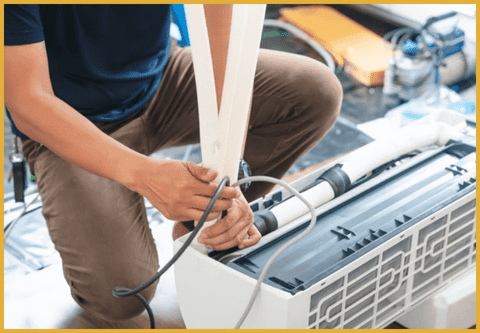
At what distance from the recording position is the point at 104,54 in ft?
4.56

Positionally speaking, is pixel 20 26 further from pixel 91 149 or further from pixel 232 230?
pixel 232 230

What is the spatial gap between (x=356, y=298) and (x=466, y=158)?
0.40 metres

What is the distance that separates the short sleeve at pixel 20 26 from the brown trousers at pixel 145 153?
29 cm

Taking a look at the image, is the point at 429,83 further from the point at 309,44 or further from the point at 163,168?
the point at 163,168

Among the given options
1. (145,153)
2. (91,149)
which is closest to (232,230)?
(91,149)

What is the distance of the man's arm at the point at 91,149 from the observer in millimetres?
1040

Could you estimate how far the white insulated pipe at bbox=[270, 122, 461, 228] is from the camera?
3.82 ft

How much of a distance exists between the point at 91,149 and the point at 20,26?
10.0 inches

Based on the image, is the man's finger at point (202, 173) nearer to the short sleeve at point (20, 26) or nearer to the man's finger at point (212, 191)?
the man's finger at point (212, 191)

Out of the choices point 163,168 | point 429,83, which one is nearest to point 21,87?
point 163,168

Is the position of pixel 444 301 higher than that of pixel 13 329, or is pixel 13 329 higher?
pixel 444 301

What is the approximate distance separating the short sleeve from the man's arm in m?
0.01

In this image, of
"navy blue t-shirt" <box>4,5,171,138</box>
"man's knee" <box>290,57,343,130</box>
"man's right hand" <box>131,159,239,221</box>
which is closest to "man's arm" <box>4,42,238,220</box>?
"man's right hand" <box>131,159,239,221</box>

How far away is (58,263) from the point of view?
5.21 feet
